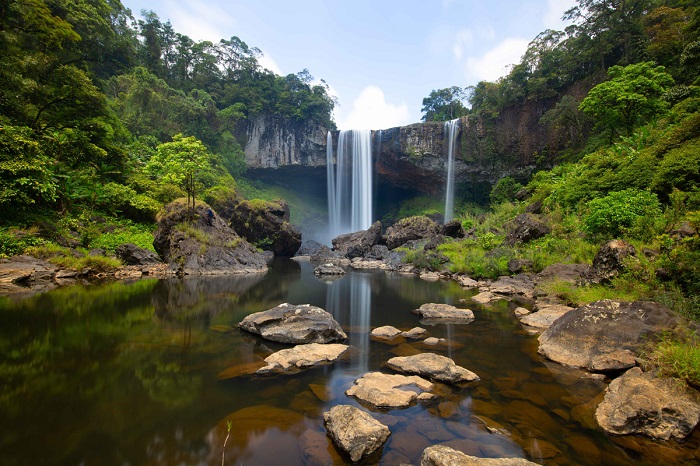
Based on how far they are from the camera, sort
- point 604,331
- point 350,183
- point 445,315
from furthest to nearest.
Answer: point 350,183, point 445,315, point 604,331

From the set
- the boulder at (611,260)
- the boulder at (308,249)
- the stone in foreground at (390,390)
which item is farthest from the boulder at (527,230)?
the boulder at (308,249)

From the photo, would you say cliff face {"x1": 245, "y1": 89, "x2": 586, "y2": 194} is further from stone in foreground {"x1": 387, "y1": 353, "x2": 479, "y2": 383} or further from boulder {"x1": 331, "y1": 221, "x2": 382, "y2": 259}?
stone in foreground {"x1": 387, "y1": 353, "x2": 479, "y2": 383}

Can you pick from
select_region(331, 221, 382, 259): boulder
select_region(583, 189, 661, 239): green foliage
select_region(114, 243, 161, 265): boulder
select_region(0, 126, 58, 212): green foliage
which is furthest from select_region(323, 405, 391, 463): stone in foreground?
select_region(331, 221, 382, 259): boulder

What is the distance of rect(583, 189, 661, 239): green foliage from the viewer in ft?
29.6

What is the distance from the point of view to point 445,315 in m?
8.34

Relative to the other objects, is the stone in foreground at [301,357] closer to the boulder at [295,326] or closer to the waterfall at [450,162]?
the boulder at [295,326]

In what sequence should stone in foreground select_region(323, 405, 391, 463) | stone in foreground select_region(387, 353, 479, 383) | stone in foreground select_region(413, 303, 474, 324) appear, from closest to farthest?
stone in foreground select_region(323, 405, 391, 463) → stone in foreground select_region(387, 353, 479, 383) → stone in foreground select_region(413, 303, 474, 324)

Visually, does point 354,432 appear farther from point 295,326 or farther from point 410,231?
point 410,231

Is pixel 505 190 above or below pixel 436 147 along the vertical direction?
below

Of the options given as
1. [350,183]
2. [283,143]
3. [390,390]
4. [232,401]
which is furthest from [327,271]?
[283,143]

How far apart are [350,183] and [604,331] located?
41691mm

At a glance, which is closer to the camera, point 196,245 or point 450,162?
point 196,245

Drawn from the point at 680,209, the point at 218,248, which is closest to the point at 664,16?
the point at 680,209

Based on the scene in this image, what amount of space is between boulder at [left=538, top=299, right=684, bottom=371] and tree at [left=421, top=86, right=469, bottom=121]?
46.2 metres
